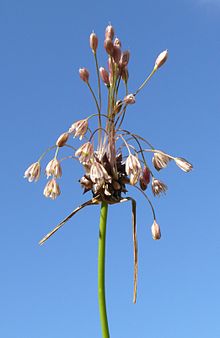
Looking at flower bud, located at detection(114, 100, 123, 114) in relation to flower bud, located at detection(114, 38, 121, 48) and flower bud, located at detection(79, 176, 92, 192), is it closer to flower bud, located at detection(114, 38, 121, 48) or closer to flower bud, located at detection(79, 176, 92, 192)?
flower bud, located at detection(114, 38, 121, 48)

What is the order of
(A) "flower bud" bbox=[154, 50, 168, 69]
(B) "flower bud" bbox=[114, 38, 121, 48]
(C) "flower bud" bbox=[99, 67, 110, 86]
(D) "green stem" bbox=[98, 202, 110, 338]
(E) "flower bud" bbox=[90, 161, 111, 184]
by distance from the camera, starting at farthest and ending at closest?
(A) "flower bud" bbox=[154, 50, 168, 69] < (C) "flower bud" bbox=[99, 67, 110, 86] < (B) "flower bud" bbox=[114, 38, 121, 48] < (E) "flower bud" bbox=[90, 161, 111, 184] < (D) "green stem" bbox=[98, 202, 110, 338]

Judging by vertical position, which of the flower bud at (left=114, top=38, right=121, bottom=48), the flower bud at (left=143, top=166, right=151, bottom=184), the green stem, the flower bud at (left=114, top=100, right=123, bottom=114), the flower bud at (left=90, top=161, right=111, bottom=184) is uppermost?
the flower bud at (left=114, top=38, right=121, bottom=48)

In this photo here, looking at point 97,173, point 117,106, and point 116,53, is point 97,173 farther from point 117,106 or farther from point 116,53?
point 116,53

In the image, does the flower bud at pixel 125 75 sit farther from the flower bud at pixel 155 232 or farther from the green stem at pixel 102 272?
the flower bud at pixel 155 232

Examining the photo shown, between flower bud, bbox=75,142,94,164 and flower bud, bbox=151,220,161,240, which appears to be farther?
flower bud, bbox=151,220,161,240

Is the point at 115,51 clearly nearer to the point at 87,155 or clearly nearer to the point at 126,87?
the point at 126,87

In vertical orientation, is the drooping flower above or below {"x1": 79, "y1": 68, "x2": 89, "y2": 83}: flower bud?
below
